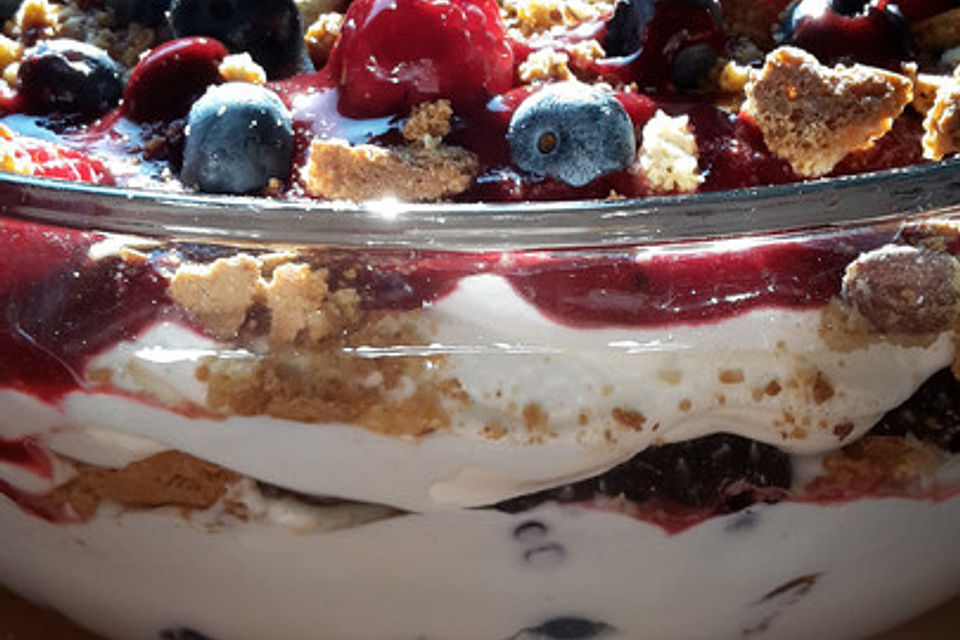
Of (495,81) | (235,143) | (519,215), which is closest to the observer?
(519,215)

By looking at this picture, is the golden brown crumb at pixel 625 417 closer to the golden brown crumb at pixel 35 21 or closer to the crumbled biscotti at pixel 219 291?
the crumbled biscotti at pixel 219 291

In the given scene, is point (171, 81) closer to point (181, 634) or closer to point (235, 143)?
point (235, 143)

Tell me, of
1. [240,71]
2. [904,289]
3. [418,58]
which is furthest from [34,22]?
[904,289]

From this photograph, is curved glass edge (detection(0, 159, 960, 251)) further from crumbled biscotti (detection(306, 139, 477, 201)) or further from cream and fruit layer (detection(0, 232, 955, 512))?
crumbled biscotti (detection(306, 139, 477, 201))

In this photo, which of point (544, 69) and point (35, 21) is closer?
point (544, 69)

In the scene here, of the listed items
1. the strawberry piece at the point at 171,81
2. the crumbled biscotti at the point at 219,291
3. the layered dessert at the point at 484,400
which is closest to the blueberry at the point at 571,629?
the layered dessert at the point at 484,400

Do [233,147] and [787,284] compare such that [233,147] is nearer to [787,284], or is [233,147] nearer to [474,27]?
[474,27]

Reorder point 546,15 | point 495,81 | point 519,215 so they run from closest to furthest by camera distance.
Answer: point 519,215
point 495,81
point 546,15

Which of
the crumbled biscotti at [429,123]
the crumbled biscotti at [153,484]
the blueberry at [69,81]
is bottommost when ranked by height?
the crumbled biscotti at [153,484]

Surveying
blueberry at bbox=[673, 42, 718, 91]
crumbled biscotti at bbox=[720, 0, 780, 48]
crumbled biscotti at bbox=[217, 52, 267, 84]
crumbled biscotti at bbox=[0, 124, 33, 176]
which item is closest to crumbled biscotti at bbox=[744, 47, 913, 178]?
blueberry at bbox=[673, 42, 718, 91]
